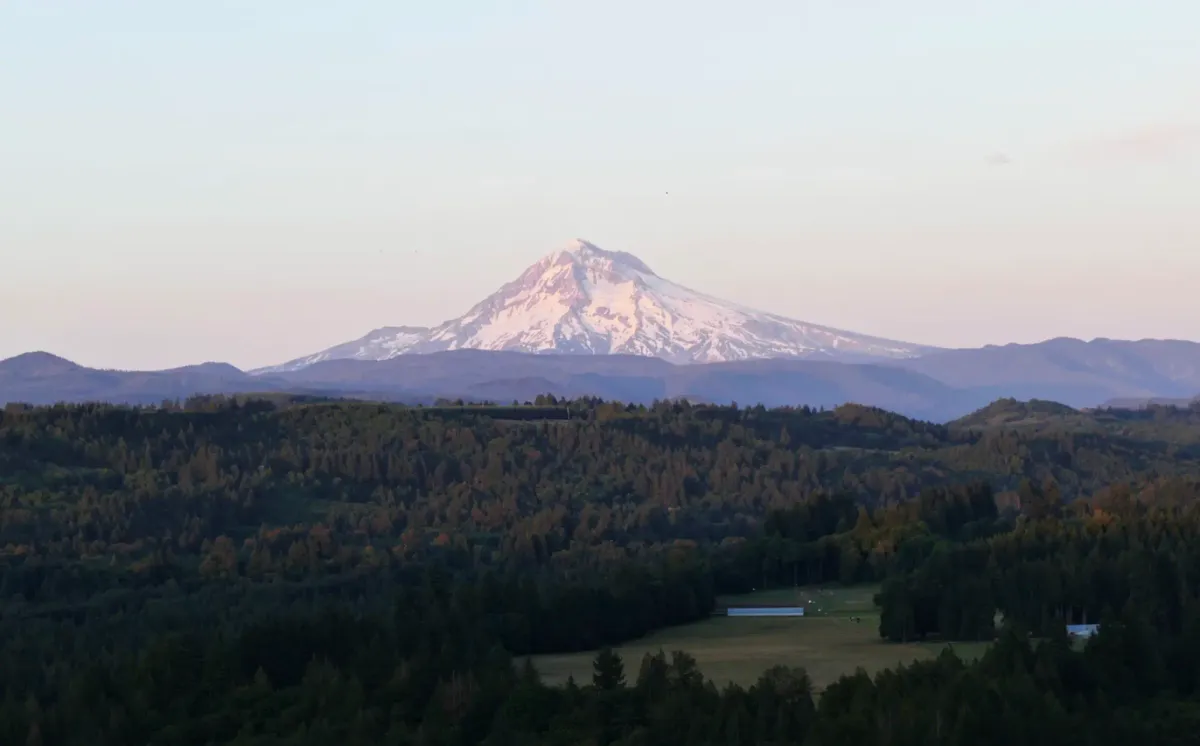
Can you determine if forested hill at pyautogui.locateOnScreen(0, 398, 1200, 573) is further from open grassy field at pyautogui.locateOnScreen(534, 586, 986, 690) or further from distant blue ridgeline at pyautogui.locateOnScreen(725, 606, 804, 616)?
open grassy field at pyautogui.locateOnScreen(534, 586, 986, 690)

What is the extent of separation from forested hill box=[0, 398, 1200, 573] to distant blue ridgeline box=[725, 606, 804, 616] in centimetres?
4141

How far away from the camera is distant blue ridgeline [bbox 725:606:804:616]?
9288 cm

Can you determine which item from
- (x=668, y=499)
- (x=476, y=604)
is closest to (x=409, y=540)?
(x=668, y=499)

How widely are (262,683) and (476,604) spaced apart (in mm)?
17660

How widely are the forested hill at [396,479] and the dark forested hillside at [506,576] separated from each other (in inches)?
16.6

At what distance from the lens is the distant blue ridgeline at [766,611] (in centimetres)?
9288

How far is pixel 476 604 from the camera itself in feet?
271

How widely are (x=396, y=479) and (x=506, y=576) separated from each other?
239ft

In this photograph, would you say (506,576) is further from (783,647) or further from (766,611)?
(783,647)

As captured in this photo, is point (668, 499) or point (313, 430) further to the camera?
point (313, 430)

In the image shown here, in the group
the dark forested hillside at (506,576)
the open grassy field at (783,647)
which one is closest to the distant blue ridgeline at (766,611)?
the open grassy field at (783,647)

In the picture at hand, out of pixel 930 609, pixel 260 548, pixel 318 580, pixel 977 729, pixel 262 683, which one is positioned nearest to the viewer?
pixel 977 729

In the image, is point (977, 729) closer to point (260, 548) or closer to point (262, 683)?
point (262, 683)

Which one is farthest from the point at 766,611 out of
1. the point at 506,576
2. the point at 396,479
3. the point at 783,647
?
the point at 396,479
